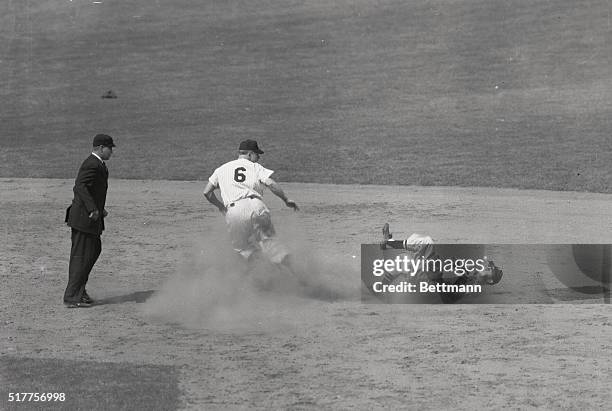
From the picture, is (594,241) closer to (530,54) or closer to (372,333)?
(372,333)

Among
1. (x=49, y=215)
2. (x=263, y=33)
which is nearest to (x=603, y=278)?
(x=49, y=215)

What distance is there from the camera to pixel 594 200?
63.4 ft

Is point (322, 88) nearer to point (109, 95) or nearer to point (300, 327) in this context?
point (109, 95)

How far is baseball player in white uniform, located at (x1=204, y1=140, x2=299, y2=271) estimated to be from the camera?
39.4 ft

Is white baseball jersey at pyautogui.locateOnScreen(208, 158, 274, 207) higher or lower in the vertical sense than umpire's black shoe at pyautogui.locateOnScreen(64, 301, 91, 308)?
higher

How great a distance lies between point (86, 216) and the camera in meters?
11.6

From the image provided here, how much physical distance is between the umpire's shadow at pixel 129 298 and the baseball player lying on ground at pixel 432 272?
3095mm

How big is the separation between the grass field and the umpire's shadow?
404 inches

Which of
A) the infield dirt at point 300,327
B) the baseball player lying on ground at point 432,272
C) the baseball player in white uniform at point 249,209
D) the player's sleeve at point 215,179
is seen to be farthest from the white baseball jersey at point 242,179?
the baseball player lying on ground at point 432,272

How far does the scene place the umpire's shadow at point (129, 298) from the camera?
12.3 meters

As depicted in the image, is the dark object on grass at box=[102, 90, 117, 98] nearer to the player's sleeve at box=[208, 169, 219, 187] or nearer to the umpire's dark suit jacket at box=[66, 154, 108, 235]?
the player's sleeve at box=[208, 169, 219, 187]

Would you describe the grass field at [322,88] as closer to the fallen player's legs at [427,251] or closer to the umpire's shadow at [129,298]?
the fallen player's legs at [427,251]

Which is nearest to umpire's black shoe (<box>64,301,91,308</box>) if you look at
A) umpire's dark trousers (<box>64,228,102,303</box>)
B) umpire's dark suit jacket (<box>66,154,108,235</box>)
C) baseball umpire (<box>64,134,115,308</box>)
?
baseball umpire (<box>64,134,115,308</box>)

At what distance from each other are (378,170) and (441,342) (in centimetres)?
1364
